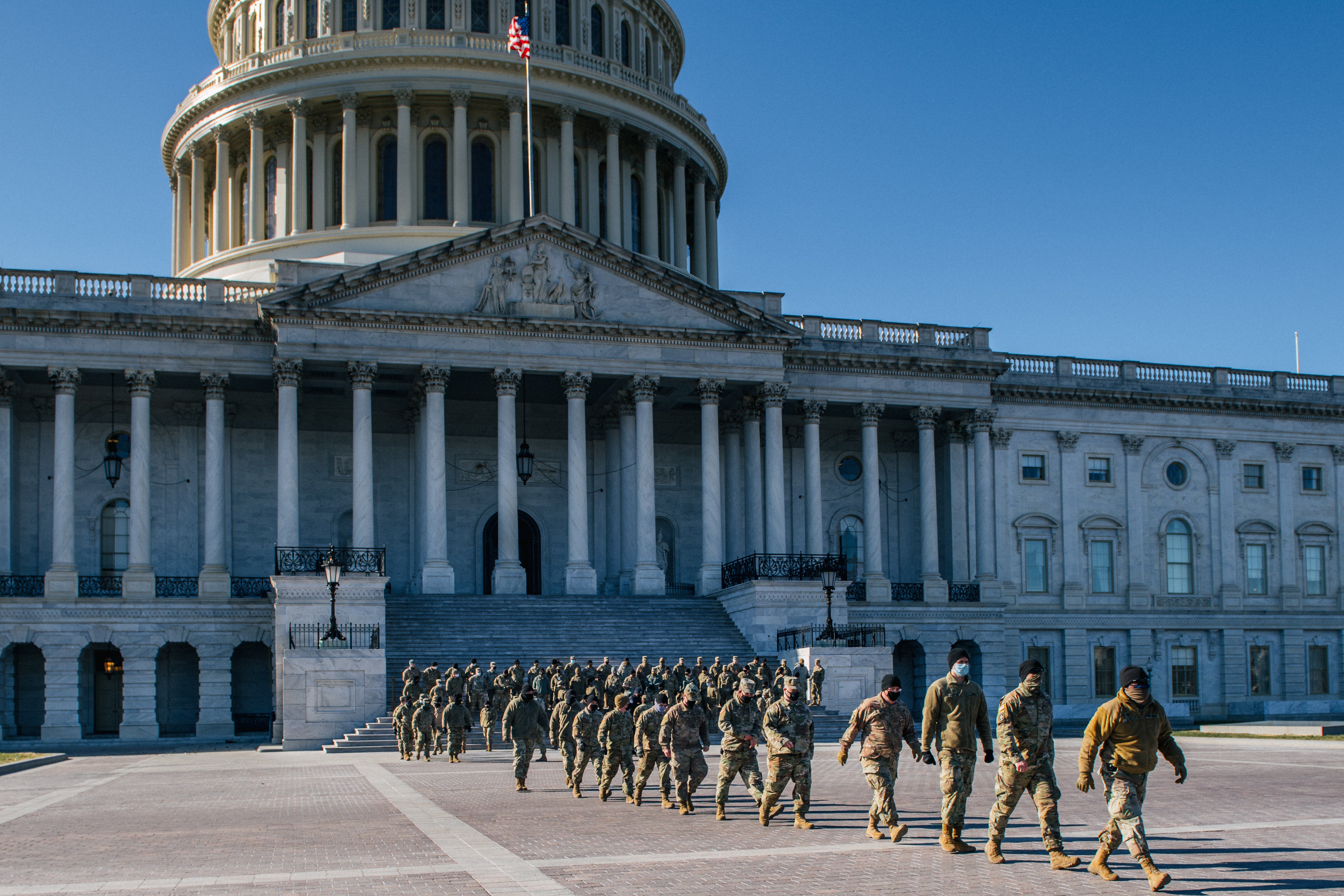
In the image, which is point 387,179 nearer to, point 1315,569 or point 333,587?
point 333,587

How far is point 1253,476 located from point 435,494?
34.4 metres

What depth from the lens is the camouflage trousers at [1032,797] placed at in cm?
1372

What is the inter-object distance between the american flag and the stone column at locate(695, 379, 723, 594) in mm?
15168

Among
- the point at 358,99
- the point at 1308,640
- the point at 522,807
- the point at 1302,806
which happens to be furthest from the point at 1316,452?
the point at 522,807

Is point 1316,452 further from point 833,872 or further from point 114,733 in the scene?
point 833,872

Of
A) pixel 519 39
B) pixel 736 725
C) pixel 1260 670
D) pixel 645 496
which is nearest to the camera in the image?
pixel 736 725

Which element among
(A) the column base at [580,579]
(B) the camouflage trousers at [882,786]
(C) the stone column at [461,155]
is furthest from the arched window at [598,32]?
(B) the camouflage trousers at [882,786]

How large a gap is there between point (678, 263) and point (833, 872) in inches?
Answer: 2179

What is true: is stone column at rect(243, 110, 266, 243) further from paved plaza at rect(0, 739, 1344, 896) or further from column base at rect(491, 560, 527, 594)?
paved plaza at rect(0, 739, 1344, 896)

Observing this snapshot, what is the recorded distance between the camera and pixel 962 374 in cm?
5325

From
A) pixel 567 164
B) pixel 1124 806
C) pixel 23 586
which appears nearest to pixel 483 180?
pixel 567 164

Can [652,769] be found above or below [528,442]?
below

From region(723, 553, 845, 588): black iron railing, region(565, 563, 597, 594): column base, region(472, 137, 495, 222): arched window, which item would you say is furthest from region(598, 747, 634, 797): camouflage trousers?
region(472, 137, 495, 222): arched window

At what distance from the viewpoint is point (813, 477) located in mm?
50812
